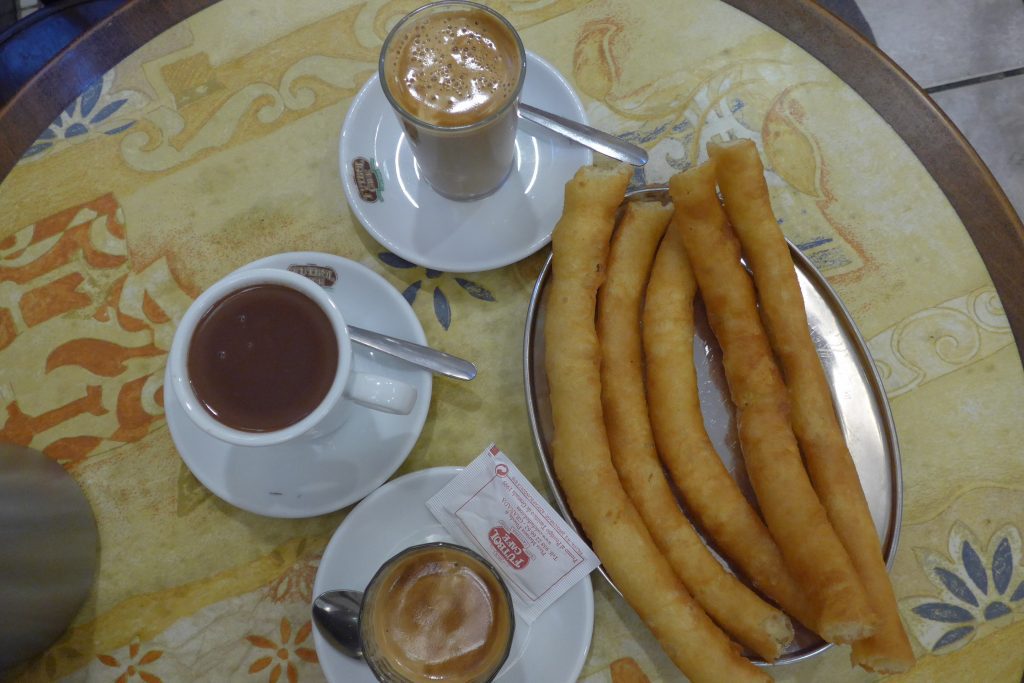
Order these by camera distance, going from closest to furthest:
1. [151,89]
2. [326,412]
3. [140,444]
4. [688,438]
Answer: [326,412]
[688,438]
[140,444]
[151,89]

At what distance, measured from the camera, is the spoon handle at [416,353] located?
1.07 metres

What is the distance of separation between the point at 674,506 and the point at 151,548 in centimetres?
80

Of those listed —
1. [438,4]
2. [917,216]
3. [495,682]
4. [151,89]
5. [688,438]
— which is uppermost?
[438,4]

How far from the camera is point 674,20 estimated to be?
129 cm

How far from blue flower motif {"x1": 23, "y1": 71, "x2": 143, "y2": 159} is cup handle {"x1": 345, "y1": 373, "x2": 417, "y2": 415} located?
0.70 meters

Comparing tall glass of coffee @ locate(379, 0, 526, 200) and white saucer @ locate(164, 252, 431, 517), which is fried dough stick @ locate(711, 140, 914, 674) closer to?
tall glass of coffee @ locate(379, 0, 526, 200)

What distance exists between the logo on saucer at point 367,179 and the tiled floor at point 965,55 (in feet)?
5.72

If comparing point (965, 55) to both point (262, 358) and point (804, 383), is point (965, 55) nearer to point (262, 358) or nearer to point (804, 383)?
point (804, 383)

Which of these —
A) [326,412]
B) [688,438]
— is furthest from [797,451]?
[326,412]

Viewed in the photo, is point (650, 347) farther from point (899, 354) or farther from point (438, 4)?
point (438, 4)

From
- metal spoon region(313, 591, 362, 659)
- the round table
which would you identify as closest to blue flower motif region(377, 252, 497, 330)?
the round table

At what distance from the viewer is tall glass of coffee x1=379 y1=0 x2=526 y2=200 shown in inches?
42.3

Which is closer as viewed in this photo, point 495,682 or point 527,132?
point 495,682

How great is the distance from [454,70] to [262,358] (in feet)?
1.73
